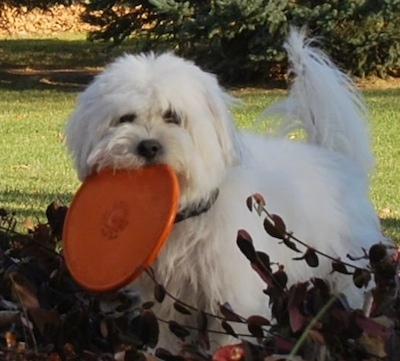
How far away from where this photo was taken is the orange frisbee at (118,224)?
3547 millimetres

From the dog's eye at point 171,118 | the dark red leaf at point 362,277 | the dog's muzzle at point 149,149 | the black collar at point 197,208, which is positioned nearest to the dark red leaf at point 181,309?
the dark red leaf at point 362,277

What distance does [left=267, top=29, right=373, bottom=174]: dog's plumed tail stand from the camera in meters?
5.30

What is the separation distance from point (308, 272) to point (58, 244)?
41.9 inches

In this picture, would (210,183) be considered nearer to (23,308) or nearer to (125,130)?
(125,130)

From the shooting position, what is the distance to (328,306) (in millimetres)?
2559

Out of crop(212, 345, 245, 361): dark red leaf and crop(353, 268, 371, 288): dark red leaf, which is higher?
crop(353, 268, 371, 288): dark red leaf

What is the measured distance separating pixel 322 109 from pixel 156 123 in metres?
1.61

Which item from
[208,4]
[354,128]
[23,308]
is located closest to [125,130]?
[23,308]

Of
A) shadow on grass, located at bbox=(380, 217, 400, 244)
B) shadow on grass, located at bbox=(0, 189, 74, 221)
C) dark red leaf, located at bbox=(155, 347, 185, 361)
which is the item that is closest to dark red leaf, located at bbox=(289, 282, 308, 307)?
dark red leaf, located at bbox=(155, 347, 185, 361)

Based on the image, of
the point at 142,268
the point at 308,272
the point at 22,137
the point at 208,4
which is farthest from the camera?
the point at 208,4

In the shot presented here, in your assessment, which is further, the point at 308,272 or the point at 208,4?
the point at 208,4

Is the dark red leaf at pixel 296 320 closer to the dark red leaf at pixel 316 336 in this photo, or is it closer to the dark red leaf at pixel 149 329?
the dark red leaf at pixel 316 336

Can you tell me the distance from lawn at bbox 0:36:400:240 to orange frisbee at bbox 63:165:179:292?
37.9 inches

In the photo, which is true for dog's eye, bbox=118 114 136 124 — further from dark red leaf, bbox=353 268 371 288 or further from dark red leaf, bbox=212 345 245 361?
dark red leaf, bbox=212 345 245 361
